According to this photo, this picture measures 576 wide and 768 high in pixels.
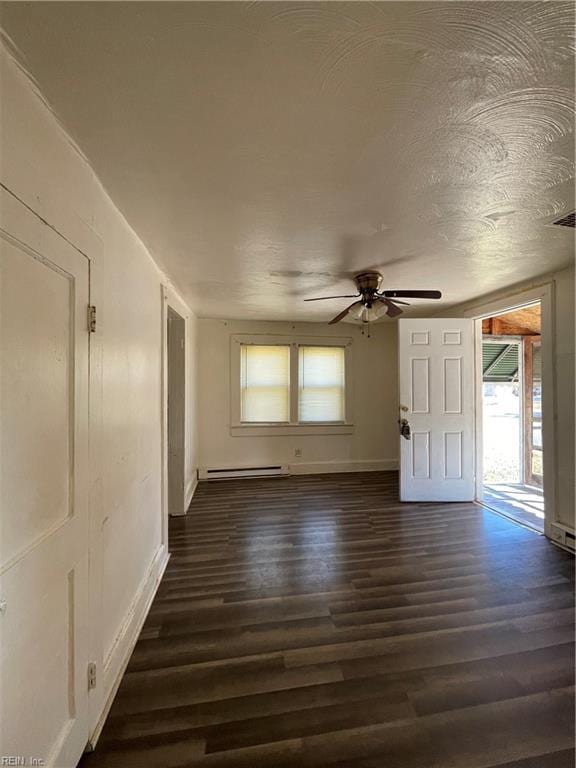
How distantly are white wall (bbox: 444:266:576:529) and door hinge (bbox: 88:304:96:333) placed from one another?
138 inches

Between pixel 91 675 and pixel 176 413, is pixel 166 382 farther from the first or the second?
pixel 91 675

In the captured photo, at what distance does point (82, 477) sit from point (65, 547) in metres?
0.24

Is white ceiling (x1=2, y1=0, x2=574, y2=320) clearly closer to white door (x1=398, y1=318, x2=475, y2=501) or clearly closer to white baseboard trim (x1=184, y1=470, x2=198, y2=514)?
white door (x1=398, y1=318, x2=475, y2=501)

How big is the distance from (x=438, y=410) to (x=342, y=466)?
1.90m

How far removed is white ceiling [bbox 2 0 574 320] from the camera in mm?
777

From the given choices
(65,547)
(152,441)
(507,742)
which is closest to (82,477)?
(65,547)

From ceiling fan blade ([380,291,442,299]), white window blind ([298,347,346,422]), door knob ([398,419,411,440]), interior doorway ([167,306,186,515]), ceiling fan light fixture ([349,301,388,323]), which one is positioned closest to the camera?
ceiling fan blade ([380,291,442,299])

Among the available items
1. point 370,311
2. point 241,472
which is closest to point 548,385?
point 370,311

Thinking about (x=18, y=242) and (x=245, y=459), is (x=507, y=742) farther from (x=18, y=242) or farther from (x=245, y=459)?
(x=245, y=459)

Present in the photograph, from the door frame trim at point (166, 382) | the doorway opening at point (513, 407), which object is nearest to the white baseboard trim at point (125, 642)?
the door frame trim at point (166, 382)

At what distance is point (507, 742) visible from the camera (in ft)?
4.05

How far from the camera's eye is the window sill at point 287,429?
15.8ft

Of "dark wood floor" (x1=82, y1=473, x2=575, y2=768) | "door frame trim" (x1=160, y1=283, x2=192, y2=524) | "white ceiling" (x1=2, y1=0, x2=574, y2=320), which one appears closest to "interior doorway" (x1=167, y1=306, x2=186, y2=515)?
"door frame trim" (x1=160, y1=283, x2=192, y2=524)

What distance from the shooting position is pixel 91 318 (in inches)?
48.4
